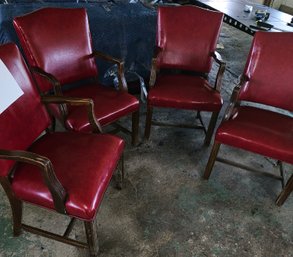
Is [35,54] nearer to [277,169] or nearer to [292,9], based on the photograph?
[277,169]

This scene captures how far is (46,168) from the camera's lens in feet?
3.14

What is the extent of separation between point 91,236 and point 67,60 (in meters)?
1.11

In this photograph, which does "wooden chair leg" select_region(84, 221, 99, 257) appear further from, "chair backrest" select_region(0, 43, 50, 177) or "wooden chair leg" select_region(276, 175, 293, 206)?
"wooden chair leg" select_region(276, 175, 293, 206)

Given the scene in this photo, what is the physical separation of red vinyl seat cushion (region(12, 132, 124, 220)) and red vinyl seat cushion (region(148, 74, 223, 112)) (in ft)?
1.98

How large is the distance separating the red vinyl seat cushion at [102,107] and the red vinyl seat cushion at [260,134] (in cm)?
62

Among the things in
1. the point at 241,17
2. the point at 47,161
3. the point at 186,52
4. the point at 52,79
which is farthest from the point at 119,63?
the point at 241,17

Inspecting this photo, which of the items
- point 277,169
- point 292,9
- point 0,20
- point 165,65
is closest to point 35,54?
point 0,20

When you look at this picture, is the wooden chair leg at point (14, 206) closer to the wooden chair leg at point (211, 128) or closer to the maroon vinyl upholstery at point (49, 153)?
the maroon vinyl upholstery at point (49, 153)

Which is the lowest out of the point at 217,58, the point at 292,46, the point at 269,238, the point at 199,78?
the point at 269,238

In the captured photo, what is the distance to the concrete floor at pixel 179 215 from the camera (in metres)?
1.39

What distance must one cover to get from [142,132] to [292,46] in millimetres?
1252

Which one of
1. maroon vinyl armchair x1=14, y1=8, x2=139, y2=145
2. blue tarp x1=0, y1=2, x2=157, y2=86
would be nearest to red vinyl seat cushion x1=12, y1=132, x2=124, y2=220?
maroon vinyl armchair x1=14, y1=8, x2=139, y2=145

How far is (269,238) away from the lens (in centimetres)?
149

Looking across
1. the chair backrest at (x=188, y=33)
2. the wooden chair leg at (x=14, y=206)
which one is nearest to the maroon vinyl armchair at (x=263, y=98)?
the chair backrest at (x=188, y=33)
